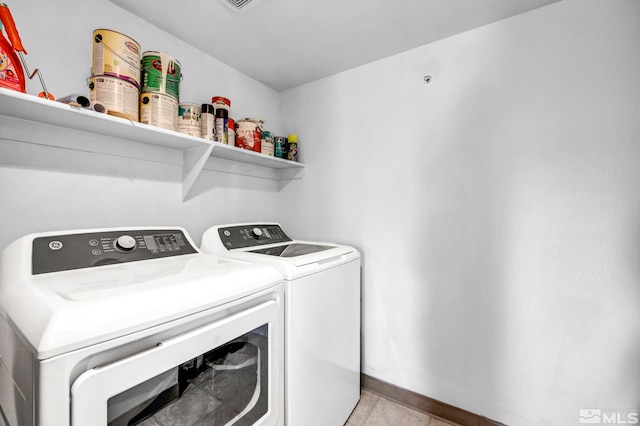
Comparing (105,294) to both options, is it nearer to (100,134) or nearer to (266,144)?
(100,134)

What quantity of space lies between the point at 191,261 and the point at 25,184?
73 centimetres

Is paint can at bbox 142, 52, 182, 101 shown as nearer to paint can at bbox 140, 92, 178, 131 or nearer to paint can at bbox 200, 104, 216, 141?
paint can at bbox 140, 92, 178, 131

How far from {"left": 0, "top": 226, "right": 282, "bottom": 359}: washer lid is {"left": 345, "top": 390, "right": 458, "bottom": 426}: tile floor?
1.19 m

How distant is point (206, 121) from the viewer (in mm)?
1472

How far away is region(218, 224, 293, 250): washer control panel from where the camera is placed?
5.11ft

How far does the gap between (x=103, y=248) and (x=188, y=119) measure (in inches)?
29.3

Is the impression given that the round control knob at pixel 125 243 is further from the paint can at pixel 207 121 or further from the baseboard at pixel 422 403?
the baseboard at pixel 422 403

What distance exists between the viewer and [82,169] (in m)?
1.25

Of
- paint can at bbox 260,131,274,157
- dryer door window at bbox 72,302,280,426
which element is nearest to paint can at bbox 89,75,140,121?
paint can at bbox 260,131,274,157

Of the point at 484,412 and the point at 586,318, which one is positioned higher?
the point at 586,318

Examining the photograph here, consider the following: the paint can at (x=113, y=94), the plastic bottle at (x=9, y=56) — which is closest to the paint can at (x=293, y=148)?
the paint can at (x=113, y=94)

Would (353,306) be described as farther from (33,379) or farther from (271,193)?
(33,379)

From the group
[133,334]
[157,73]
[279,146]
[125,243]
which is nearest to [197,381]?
[133,334]

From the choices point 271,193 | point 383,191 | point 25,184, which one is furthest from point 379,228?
point 25,184
